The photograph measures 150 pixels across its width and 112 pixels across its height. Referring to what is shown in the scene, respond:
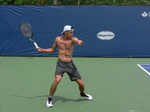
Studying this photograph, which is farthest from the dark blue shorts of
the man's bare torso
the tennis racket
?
the tennis racket

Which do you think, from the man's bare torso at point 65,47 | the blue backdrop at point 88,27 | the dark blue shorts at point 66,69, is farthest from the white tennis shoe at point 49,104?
the blue backdrop at point 88,27

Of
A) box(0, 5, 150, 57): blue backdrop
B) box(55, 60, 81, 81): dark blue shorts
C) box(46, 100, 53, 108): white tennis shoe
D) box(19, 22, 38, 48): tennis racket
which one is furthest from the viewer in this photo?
box(0, 5, 150, 57): blue backdrop

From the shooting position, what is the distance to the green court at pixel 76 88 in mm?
5105

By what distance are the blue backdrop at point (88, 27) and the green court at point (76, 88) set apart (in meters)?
1.64

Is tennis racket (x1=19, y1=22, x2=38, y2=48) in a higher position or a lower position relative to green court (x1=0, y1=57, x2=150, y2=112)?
higher

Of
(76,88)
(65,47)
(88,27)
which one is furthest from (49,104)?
(88,27)

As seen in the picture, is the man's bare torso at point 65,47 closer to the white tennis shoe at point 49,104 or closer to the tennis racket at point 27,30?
the tennis racket at point 27,30

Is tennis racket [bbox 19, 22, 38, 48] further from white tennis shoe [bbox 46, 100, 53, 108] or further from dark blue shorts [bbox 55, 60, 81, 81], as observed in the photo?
white tennis shoe [bbox 46, 100, 53, 108]

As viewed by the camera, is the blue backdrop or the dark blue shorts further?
the blue backdrop

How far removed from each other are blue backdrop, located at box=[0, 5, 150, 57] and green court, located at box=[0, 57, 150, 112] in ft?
5.39

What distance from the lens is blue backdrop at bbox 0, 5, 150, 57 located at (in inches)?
450

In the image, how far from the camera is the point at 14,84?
6844mm

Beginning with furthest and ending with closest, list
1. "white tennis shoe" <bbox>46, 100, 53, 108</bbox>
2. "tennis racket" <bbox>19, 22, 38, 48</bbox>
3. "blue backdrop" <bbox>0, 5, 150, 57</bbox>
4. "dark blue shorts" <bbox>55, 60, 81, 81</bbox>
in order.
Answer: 1. "blue backdrop" <bbox>0, 5, 150, 57</bbox>
2. "tennis racket" <bbox>19, 22, 38, 48</bbox>
3. "dark blue shorts" <bbox>55, 60, 81, 81</bbox>
4. "white tennis shoe" <bbox>46, 100, 53, 108</bbox>

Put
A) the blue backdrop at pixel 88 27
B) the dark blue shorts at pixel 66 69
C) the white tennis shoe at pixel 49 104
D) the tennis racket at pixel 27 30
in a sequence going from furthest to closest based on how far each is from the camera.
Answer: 1. the blue backdrop at pixel 88 27
2. the tennis racket at pixel 27 30
3. the dark blue shorts at pixel 66 69
4. the white tennis shoe at pixel 49 104
